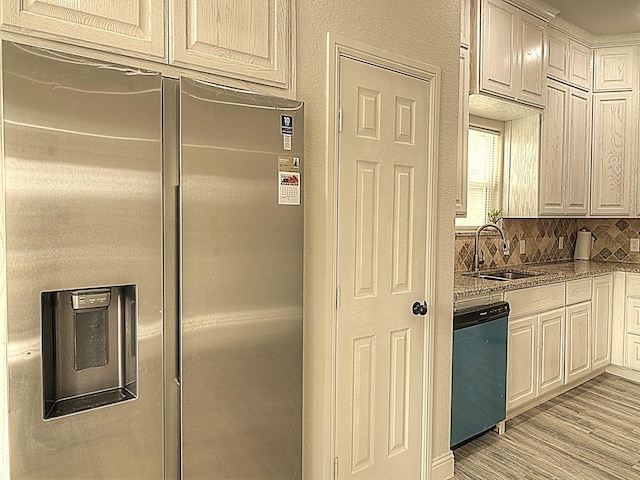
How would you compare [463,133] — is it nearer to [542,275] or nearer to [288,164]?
[542,275]

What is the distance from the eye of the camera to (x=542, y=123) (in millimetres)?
3930

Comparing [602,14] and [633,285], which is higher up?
[602,14]

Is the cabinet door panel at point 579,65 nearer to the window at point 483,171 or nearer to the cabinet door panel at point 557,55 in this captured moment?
the cabinet door panel at point 557,55

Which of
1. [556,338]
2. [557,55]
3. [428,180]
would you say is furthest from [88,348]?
[557,55]

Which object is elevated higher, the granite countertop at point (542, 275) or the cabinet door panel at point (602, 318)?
the granite countertop at point (542, 275)

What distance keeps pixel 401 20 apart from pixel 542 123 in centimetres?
219

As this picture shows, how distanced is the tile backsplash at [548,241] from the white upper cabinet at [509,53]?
1087mm

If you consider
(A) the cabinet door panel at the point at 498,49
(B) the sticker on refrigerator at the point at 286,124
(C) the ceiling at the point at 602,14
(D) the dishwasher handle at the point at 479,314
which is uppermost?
(C) the ceiling at the point at 602,14

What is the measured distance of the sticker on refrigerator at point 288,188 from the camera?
1.69m

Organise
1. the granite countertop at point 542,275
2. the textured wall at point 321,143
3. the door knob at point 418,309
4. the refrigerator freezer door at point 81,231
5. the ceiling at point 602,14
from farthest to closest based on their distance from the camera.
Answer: the ceiling at point 602,14, the granite countertop at point 542,275, the door knob at point 418,309, the textured wall at point 321,143, the refrigerator freezer door at point 81,231

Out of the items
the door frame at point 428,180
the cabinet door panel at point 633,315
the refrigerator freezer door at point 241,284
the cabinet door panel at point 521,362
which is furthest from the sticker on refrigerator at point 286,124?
the cabinet door panel at point 633,315

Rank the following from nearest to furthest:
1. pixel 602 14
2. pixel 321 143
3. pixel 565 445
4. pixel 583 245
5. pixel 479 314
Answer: pixel 321 143
pixel 479 314
pixel 565 445
pixel 602 14
pixel 583 245

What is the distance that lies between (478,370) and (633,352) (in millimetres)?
2271

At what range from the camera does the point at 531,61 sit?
11.9 ft
